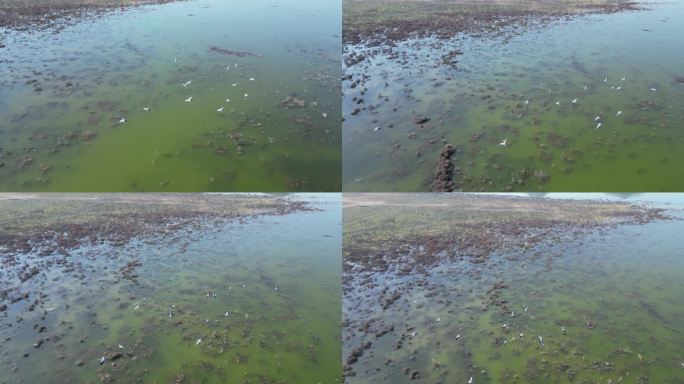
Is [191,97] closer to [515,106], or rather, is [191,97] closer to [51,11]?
[515,106]

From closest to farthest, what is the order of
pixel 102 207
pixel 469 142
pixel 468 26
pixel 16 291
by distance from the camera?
pixel 16 291, pixel 469 142, pixel 102 207, pixel 468 26

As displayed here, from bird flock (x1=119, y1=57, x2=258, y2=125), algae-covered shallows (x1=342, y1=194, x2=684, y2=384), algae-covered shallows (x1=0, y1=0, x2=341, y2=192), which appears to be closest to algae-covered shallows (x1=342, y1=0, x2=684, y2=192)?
algae-covered shallows (x1=0, y1=0, x2=341, y2=192)

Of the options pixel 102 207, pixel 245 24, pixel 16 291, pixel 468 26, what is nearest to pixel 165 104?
pixel 16 291

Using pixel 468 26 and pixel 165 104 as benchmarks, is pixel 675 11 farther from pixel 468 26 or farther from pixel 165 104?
pixel 165 104

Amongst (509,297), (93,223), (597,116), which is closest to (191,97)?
(93,223)

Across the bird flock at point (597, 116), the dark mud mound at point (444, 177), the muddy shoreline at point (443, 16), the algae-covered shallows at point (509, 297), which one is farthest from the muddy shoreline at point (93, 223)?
the bird flock at point (597, 116)

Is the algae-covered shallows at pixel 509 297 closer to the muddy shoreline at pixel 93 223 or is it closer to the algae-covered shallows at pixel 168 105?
the algae-covered shallows at pixel 168 105

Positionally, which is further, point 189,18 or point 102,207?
point 189,18
